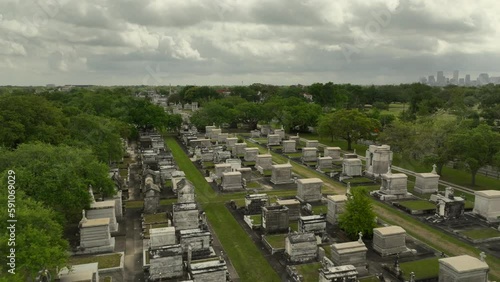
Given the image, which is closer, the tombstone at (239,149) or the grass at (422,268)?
the grass at (422,268)

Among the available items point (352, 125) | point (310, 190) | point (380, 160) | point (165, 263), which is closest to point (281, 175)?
point (310, 190)

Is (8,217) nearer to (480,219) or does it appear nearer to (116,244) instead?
(116,244)

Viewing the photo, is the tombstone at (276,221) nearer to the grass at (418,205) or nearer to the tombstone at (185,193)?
the tombstone at (185,193)

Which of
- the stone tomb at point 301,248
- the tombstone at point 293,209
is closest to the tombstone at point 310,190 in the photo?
the tombstone at point 293,209

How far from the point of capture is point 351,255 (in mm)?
21312

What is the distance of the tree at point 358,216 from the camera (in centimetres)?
2508

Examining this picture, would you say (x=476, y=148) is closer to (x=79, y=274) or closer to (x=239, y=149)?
(x=239, y=149)

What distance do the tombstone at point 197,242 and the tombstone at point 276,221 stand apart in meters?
4.84

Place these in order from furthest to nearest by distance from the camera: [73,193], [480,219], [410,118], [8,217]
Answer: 1. [410,118]
2. [480,219]
3. [73,193]
4. [8,217]

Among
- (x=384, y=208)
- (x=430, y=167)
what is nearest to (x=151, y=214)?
(x=384, y=208)

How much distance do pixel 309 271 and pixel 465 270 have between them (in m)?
8.09

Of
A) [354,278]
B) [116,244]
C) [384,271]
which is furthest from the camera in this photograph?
[116,244]

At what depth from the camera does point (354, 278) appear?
18.9m

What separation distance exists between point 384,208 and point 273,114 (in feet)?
153
